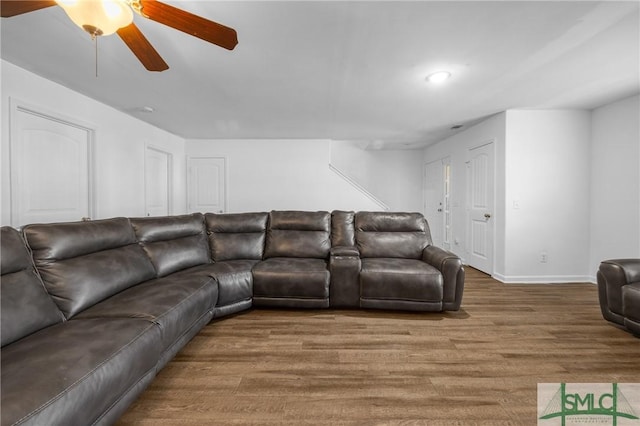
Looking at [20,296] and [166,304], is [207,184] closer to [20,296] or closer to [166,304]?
[166,304]

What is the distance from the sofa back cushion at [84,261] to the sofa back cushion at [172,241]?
0.59ft

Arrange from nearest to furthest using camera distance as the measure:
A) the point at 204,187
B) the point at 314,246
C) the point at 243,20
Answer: the point at 243,20
the point at 314,246
the point at 204,187

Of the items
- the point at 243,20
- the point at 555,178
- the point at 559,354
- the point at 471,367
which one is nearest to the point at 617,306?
the point at 559,354

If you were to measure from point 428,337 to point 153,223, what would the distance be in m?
2.66

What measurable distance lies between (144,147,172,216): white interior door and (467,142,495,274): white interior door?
16.7 feet

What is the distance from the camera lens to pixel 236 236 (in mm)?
3229

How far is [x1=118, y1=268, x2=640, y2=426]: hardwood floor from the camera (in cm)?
139

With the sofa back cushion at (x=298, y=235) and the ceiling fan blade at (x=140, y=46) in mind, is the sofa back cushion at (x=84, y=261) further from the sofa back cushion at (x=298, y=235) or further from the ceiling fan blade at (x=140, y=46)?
the sofa back cushion at (x=298, y=235)

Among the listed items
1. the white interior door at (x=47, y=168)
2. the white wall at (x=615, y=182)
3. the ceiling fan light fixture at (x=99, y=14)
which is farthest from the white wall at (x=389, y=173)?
the ceiling fan light fixture at (x=99, y=14)

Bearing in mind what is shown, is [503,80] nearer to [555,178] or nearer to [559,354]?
[555,178]

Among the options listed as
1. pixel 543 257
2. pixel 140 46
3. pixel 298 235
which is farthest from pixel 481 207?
pixel 140 46

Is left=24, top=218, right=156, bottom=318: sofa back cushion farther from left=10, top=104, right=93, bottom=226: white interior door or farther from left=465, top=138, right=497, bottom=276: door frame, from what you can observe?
left=465, top=138, right=497, bottom=276: door frame

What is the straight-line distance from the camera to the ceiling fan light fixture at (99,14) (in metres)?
1.04

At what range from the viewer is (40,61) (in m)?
2.30
